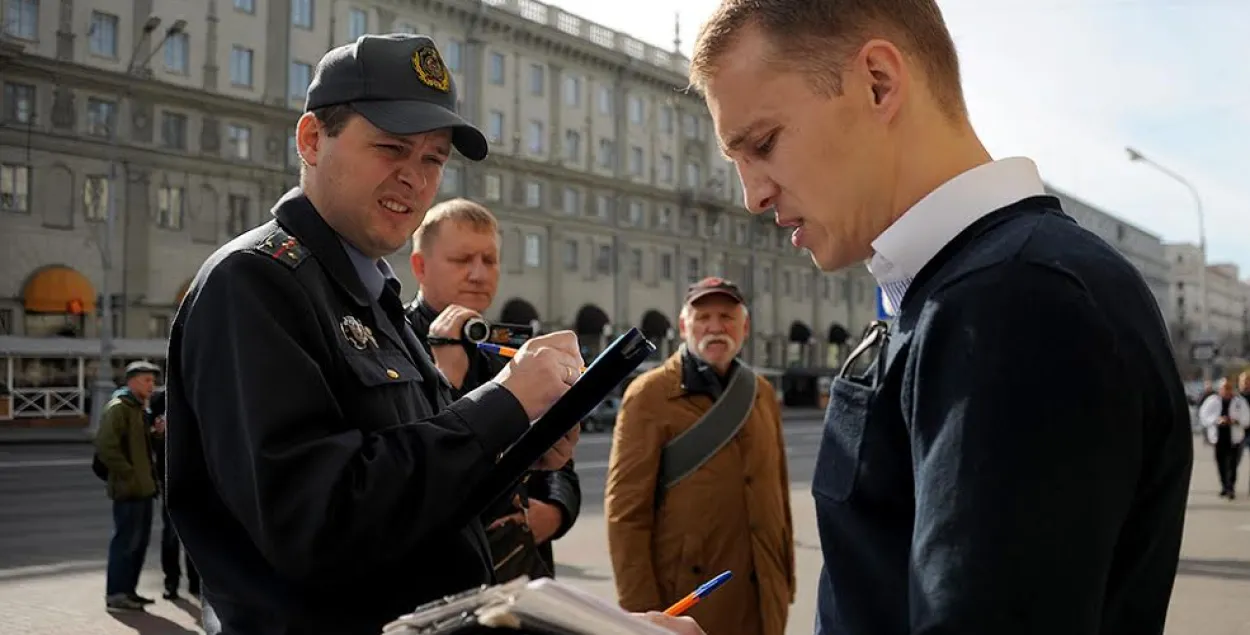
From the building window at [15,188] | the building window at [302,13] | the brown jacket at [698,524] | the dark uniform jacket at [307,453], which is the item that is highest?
the building window at [302,13]

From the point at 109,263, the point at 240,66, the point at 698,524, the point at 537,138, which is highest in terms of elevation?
the point at 537,138

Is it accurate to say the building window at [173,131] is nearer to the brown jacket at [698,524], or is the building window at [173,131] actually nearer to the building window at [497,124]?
the building window at [497,124]

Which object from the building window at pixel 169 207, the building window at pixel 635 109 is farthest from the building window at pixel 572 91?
the building window at pixel 169 207

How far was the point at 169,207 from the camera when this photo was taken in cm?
3834

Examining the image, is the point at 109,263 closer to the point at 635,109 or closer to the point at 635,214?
the point at 635,214

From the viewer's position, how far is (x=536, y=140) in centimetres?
5481

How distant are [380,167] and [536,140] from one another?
175 feet

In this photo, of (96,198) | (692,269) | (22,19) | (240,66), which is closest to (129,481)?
(96,198)

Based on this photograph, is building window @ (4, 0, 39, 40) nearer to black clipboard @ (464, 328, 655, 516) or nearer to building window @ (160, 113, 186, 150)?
building window @ (160, 113, 186, 150)

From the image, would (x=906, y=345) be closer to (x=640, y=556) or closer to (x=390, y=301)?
(x=390, y=301)

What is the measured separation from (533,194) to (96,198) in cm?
2283

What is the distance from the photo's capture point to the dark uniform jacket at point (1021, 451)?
1.20 metres

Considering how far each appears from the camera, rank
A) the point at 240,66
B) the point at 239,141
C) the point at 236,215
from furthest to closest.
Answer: the point at 239,141 < the point at 240,66 < the point at 236,215

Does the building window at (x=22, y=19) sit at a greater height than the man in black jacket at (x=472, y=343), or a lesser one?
greater
